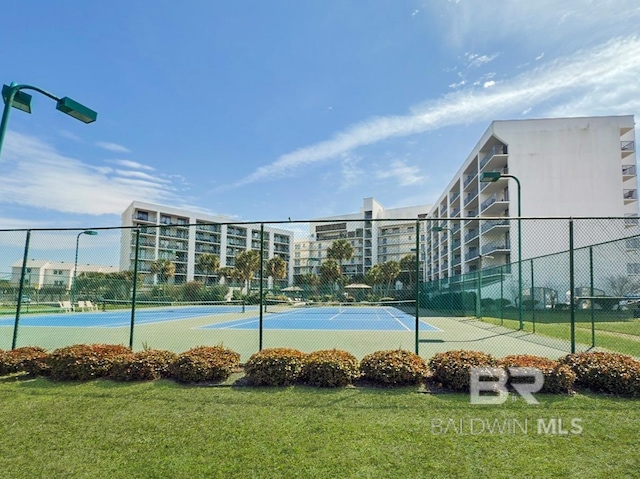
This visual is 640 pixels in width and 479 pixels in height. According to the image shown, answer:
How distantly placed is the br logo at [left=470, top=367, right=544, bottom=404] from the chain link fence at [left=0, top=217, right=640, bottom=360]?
54.7 inches

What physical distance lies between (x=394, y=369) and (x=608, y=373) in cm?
304

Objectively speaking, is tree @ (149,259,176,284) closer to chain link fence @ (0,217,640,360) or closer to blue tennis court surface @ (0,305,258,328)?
blue tennis court surface @ (0,305,258,328)

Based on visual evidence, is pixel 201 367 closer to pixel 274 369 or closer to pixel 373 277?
pixel 274 369

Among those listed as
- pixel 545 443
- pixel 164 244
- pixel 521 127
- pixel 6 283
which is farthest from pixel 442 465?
pixel 164 244

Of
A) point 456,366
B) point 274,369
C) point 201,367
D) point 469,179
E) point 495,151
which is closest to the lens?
point 456,366

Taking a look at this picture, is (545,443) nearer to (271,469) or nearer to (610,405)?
(610,405)

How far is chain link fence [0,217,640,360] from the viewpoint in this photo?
9.37m

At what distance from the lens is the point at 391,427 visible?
443cm

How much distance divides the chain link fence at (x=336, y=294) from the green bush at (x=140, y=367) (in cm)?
96

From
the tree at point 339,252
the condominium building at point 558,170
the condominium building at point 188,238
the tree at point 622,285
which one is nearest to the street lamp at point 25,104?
the tree at point 339,252

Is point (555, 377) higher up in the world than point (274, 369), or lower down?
higher up

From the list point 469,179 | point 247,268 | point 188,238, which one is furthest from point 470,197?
point 188,238

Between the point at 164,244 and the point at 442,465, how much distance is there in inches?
2883

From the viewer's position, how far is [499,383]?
5.65m
